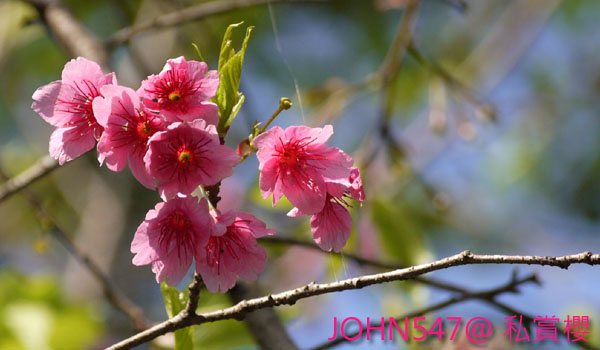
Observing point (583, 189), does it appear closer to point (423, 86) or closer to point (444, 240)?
point (444, 240)

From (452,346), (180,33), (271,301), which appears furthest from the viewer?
(180,33)

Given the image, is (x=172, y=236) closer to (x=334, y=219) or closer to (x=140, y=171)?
(x=140, y=171)

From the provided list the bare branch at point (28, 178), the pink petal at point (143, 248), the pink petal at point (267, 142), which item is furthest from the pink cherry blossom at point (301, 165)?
the bare branch at point (28, 178)

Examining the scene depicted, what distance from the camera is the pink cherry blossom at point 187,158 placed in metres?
1.07

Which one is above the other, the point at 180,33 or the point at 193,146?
the point at 180,33

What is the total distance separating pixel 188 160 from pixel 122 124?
0.16 m

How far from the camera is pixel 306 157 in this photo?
119 centimetres

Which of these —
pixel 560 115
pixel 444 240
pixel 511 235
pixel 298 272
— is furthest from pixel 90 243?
pixel 560 115

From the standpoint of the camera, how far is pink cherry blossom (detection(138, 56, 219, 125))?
3.62ft

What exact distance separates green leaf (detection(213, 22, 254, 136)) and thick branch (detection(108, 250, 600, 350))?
1.05 ft

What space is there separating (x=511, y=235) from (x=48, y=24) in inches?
127

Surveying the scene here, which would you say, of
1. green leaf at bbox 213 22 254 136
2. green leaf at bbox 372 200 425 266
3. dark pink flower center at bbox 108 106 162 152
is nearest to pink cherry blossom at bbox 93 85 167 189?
dark pink flower center at bbox 108 106 162 152

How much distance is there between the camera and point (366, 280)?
3.32 feet

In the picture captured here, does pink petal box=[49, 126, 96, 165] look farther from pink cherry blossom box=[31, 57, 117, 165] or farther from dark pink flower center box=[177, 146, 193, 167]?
dark pink flower center box=[177, 146, 193, 167]
